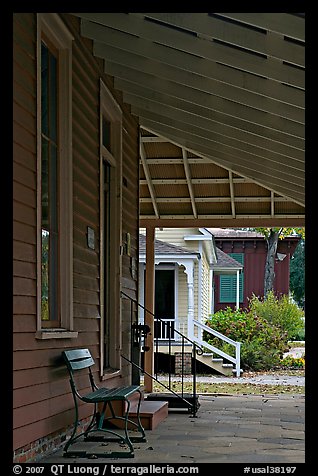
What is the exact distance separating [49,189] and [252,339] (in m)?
16.8

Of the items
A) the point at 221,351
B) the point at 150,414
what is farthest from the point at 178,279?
the point at 150,414

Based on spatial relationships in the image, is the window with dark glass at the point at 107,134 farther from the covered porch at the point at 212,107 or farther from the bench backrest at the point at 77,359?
the bench backrest at the point at 77,359

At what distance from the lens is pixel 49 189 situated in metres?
6.98

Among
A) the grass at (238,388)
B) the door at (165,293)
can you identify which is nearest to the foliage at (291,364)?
the door at (165,293)

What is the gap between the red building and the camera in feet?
119

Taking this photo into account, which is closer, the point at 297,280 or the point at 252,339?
the point at 252,339

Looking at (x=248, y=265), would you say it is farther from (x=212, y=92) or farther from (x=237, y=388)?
(x=212, y=92)

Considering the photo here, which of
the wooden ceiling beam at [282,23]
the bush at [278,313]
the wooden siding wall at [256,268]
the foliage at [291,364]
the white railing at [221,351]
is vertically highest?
the wooden ceiling beam at [282,23]

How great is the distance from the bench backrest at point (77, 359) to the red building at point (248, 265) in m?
28.6

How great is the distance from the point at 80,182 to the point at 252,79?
1.90m

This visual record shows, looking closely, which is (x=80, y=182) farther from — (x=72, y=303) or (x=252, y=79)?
(x=252, y=79)

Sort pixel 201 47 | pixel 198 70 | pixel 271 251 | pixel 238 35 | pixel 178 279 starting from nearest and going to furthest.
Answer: pixel 238 35
pixel 201 47
pixel 198 70
pixel 178 279
pixel 271 251

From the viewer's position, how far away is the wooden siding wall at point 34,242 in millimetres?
5738

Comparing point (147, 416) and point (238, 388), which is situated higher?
point (147, 416)
